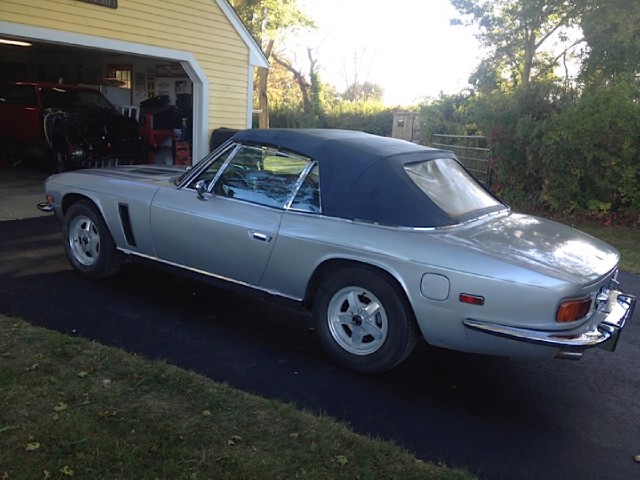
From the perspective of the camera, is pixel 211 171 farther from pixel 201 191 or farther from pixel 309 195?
pixel 309 195

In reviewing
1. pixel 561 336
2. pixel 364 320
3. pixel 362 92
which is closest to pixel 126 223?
pixel 364 320

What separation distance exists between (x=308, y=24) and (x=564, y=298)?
2478 cm

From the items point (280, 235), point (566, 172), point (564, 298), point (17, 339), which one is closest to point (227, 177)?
point (280, 235)

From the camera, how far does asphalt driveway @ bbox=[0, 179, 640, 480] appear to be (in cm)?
319

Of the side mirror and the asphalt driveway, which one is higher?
the side mirror

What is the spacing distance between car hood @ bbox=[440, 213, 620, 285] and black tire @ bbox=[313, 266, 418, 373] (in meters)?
0.57

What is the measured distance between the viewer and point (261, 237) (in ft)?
13.9

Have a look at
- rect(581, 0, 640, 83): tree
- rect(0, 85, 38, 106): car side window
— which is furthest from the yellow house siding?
rect(581, 0, 640, 83): tree

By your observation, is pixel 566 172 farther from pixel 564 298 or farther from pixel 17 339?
pixel 17 339

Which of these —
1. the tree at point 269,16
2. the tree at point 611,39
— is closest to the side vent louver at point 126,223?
the tree at point 611,39

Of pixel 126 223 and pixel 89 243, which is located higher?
pixel 126 223

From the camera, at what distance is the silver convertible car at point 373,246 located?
3.39m

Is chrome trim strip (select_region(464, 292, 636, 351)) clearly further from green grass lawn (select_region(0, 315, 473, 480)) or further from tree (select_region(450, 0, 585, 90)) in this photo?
tree (select_region(450, 0, 585, 90))

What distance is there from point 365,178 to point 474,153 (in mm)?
9901
